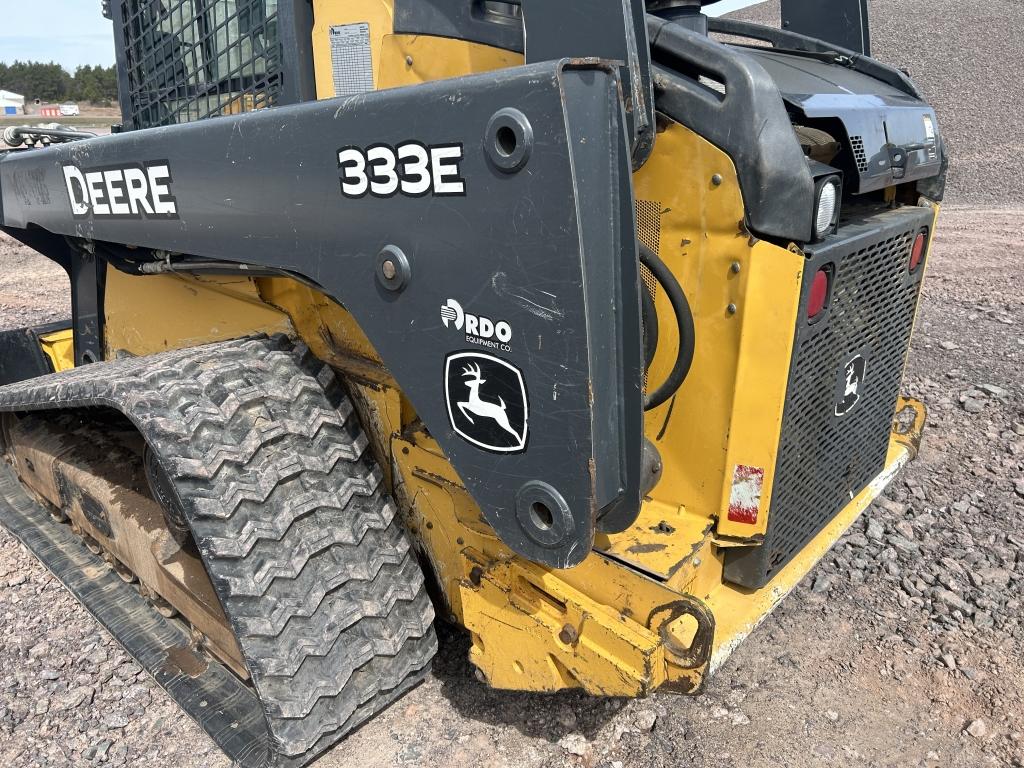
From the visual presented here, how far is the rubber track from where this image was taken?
189 cm

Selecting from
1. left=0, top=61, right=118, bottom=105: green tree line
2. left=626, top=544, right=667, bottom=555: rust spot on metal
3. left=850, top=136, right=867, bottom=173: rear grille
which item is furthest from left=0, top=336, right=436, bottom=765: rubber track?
left=0, top=61, right=118, bottom=105: green tree line

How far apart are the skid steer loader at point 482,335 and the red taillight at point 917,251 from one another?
0.14ft

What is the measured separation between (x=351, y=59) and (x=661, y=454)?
126cm

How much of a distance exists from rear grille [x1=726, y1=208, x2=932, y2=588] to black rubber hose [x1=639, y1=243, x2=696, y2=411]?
9.9 inches

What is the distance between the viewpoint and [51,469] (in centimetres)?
303

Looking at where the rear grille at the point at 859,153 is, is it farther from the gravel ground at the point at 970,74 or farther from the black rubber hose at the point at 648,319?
the gravel ground at the point at 970,74

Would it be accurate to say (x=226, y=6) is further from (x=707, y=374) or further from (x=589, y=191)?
(x=707, y=374)

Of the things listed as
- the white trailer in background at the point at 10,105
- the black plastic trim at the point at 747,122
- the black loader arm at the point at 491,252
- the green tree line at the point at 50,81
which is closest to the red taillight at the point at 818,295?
the black plastic trim at the point at 747,122

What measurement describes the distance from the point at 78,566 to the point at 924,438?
3.82 m

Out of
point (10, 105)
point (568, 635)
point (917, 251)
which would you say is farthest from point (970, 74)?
point (10, 105)

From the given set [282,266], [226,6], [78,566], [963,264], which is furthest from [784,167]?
[963,264]

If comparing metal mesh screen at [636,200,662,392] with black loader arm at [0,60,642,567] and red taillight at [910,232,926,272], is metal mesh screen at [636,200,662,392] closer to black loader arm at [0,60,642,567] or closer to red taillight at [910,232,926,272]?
black loader arm at [0,60,642,567]

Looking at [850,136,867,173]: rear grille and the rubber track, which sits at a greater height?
[850,136,867,173]: rear grille

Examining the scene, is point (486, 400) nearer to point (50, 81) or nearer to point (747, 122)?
point (747, 122)
